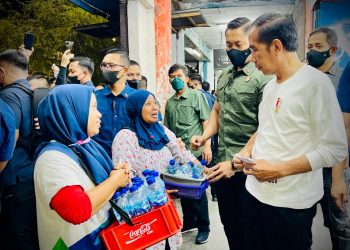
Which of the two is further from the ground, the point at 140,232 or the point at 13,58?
the point at 13,58

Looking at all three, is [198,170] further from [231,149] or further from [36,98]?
[36,98]

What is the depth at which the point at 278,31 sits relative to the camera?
1.72 m

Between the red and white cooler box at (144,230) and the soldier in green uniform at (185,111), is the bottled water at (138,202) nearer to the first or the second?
→ the red and white cooler box at (144,230)

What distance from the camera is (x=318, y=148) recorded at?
1589 millimetres

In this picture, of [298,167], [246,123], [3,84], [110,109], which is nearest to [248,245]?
[298,167]

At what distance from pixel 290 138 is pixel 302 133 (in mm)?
66

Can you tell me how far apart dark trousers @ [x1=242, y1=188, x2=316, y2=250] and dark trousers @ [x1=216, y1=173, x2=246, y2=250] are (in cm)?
55

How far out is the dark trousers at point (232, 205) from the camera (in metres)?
2.54

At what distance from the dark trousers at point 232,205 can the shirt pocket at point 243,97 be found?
54 cm

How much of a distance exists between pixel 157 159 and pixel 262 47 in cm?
137

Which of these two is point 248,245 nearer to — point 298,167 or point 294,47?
point 298,167

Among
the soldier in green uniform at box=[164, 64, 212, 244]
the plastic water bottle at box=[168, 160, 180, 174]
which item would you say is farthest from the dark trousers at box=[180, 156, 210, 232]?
the plastic water bottle at box=[168, 160, 180, 174]

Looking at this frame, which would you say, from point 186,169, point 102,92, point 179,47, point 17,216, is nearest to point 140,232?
point 186,169

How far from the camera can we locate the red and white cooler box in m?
1.61
